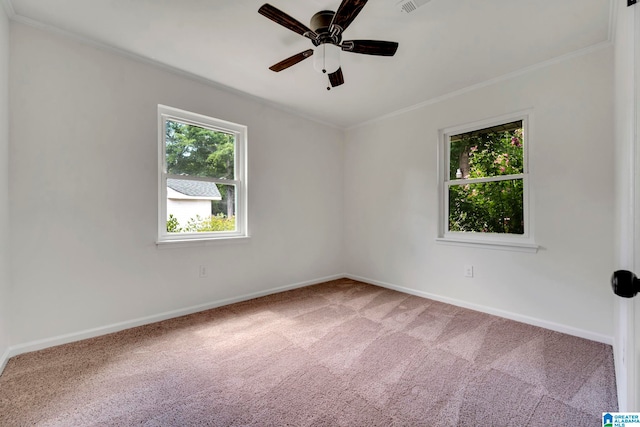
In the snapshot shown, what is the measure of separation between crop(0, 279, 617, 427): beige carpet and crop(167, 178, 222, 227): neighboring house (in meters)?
1.11

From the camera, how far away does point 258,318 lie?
280 centimetres

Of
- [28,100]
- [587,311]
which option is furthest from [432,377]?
[28,100]

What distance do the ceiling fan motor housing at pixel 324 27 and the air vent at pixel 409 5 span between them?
1.53 feet

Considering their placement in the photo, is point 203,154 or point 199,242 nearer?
point 199,242

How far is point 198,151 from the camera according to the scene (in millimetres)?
3072

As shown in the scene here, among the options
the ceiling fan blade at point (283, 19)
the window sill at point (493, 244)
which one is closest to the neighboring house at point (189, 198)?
the ceiling fan blade at point (283, 19)

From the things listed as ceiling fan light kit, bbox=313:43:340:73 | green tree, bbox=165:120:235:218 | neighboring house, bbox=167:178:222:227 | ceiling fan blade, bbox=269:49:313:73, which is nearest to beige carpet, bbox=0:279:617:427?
neighboring house, bbox=167:178:222:227

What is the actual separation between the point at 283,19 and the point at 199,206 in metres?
2.12

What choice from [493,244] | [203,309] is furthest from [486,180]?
[203,309]

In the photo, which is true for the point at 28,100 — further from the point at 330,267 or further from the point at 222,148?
the point at 330,267

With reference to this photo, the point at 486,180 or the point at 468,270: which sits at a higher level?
the point at 486,180

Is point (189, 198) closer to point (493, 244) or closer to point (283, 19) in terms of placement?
point (283, 19)

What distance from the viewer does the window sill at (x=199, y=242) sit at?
2738mm

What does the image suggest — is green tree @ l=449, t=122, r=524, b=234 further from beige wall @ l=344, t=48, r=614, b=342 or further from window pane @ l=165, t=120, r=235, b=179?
window pane @ l=165, t=120, r=235, b=179
